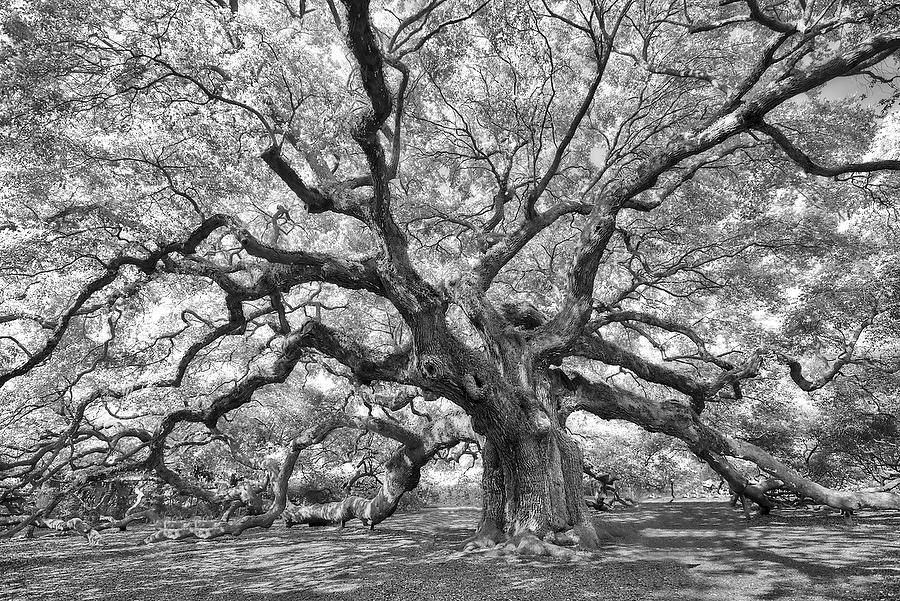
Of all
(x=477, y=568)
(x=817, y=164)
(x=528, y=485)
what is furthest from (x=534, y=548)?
(x=817, y=164)

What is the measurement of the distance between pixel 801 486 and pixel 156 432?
1222cm

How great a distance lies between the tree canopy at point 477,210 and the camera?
5.84 metres

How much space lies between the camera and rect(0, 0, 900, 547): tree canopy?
5.84 metres

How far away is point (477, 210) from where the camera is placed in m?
11.1

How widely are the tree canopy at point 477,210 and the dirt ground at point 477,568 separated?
3.37 ft

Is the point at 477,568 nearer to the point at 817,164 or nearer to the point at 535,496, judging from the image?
the point at 535,496

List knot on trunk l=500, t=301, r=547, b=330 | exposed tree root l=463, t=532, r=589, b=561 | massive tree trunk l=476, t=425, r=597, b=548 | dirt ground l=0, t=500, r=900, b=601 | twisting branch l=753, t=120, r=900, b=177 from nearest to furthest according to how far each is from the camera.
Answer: dirt ground l=0, t=500, r=900, b=601 → twisting branch l=753, t=120, r=900, b=177 → exposed tree root l=463, t=532, r=589, b=561 → massive tree trunk l=476, t=425, r=597, b=548 → knot on trunk l=500, t=301, r=547, b=330

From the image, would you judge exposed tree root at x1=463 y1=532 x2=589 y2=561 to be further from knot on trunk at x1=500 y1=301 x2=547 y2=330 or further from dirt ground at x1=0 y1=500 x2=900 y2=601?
knot on trunk at x1=500 y1=301 x2=547 y2=330

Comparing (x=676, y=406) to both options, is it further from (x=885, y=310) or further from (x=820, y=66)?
(x=820, y=66)

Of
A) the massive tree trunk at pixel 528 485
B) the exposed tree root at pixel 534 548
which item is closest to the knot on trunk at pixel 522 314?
the massive tree trunk at pixel 528 485

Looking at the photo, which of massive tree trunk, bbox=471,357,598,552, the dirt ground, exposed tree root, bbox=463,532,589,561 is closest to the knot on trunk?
massive tree trunk, bbox=471,357,598,552

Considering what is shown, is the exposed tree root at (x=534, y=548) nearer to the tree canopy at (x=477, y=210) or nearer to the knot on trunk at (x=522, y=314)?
the tree canopy at (x=477, y=210)

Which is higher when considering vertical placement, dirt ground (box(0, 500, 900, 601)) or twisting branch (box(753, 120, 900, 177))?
twisting branch (box(753, 120, 900, 177))

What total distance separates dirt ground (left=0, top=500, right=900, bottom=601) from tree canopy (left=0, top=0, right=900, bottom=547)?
1.03 m
